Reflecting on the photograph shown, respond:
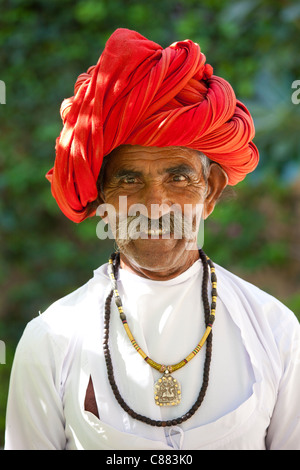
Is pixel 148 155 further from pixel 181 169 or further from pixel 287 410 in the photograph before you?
pixel 287 410

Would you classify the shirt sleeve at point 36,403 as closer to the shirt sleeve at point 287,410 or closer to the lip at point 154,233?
the lip at point 154,233

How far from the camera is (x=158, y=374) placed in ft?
7.17

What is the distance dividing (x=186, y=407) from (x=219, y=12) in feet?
16.6

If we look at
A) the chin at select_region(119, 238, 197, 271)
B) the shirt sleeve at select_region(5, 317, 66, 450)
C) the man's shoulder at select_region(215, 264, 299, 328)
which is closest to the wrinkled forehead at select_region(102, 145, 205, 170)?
the chin at select_region(119, 238, 197, 271)

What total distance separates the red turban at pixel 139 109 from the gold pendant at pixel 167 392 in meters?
0.71

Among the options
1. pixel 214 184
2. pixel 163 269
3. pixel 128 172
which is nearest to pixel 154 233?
pixel 163 269

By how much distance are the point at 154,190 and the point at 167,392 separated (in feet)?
2.29

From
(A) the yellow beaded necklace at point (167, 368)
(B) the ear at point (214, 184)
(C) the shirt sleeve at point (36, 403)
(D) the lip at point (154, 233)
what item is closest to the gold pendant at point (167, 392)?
(A) the yellow beaded necklace at point (167, 368)

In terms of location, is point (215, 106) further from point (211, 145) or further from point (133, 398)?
point (133, 398)

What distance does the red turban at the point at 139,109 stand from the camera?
210 cm

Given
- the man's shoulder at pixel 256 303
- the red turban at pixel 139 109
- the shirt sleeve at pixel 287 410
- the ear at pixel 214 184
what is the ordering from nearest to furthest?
the red turban at pixel 139 109
the shirt sleeve at pixel 287 410
the man's shoulder at pixel 256 303
the ear at pixel 214 184

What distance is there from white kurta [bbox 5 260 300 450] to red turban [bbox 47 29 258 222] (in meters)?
0.48

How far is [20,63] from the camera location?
652 cm

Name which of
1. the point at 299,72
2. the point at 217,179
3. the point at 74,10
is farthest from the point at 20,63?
the point at 217,179
